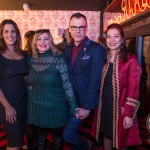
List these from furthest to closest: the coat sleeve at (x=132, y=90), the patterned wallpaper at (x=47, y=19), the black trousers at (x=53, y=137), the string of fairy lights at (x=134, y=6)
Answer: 1. the patterned wallpaper at (x=47, y=19)
2. the string of fairy lights at (x=134, y=6)
3. the black trousers at (x=53, y=137)
4. the coat sleeve at (x=132, y=90)

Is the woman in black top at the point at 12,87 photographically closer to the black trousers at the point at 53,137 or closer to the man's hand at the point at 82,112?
the black trousers at the point at 53,137

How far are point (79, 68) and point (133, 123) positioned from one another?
2.29 feet

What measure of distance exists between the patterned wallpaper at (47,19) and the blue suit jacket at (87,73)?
3.77m

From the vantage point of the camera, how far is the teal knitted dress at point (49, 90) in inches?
60.8

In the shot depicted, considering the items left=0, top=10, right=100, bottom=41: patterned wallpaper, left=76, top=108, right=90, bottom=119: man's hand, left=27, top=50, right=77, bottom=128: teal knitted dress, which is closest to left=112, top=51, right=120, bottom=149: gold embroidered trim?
left=76, top=108, right=90, bottom=119: man's hand

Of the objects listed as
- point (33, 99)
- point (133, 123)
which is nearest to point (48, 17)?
point (33, 99)

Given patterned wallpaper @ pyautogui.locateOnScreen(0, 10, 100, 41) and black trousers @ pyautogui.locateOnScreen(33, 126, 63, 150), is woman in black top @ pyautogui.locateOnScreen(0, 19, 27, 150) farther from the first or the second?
patterned wallpaper @ pyautogui.locateOnScreen(0, 10, 100, 41)

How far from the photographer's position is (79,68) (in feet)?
5.16

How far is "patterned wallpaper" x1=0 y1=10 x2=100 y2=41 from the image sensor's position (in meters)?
5.10

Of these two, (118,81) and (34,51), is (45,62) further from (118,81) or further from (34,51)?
(118,81)

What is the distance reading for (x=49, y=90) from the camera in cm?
156

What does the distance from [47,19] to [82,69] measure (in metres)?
4.05

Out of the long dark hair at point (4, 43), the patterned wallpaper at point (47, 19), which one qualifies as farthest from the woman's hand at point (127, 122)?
the patterned wallpaper at point (47, 19)

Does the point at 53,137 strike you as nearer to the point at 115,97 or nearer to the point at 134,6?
the point at 115,97
